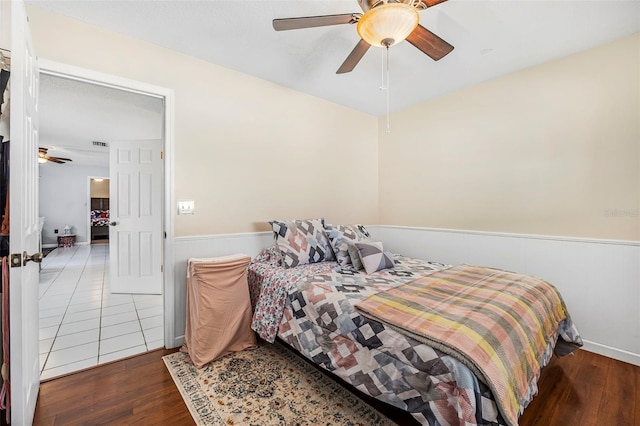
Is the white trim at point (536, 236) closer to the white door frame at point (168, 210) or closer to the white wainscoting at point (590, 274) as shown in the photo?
the white wainscoting at point (590, 274)

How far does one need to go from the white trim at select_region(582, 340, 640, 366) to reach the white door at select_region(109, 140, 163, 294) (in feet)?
15.7

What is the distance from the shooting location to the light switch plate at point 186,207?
2506 millimetres

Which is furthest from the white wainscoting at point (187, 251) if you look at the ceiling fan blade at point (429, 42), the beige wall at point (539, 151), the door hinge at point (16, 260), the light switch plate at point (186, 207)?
the beige wall at point (539, 151)

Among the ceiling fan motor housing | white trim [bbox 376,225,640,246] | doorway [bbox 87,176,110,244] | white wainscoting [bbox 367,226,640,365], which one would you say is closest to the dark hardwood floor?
white wainscoting [bbox 367,226,640,365]

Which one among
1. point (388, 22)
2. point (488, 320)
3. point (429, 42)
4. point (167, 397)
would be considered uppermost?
point (429, 42)

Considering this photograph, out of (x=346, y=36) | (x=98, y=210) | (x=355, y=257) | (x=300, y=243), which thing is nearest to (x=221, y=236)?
(x=300, y=243)

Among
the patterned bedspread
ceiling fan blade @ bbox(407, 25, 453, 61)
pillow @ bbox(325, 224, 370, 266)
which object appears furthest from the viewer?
pillow @ bbox(325, 224, 370, 266)

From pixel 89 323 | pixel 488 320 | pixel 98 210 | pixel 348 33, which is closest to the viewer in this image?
pixel 488 320

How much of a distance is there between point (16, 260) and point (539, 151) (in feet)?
12.6

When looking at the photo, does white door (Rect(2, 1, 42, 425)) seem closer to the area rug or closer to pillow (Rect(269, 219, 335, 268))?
the area rug

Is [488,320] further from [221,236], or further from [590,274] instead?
[221,236]

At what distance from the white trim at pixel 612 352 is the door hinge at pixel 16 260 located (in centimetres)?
400

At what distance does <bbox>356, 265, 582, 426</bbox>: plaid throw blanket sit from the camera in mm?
1201

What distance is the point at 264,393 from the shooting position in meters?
1.82
